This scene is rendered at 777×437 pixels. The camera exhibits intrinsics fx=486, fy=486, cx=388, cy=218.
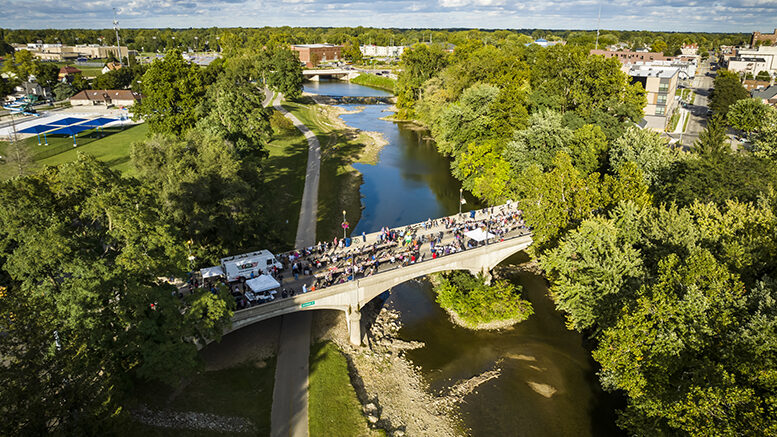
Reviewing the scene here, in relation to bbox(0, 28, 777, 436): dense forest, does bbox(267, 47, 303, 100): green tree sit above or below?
above

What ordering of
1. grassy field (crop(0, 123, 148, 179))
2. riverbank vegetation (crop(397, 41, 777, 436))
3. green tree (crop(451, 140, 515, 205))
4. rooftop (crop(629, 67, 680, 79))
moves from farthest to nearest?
rooftop (crop(629, 67, 680, 79)) → grassy field (crop(0, 123, 148, 179)) → green tree (crop(451, 140, 515, 205)) → riverbank vegetation (crop(397, 41, 777, 436))

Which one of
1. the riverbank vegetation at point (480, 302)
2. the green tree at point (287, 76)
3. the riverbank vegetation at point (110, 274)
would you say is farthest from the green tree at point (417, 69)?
the riverbank vegetation at point (480, 302)

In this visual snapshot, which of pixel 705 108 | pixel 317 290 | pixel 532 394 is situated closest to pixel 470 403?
pixel 532 394

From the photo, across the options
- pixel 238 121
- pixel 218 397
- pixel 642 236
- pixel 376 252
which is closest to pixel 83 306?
pixel 218 397

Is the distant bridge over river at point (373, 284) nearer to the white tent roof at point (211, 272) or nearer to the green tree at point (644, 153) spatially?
the white tent roof at point (211, 272)

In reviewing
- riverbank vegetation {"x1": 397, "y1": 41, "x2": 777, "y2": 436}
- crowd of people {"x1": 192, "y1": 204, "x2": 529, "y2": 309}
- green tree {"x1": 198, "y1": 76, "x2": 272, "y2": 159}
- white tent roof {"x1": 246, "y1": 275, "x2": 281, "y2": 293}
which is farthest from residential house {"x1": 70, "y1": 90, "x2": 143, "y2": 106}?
white tent roof {"x1": 246, "y1": 275, "x2": 281, "y2": 293}

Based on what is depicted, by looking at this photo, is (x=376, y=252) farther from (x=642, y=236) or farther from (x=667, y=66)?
(x=667, y=66)

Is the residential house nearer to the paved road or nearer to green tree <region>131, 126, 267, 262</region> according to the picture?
green tree <region>131, 126, 267, 262</region>
